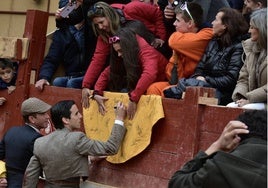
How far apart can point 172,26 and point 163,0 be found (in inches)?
12.2

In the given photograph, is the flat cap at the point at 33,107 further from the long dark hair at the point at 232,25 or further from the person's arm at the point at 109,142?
the long dark hair at the point at 232,25

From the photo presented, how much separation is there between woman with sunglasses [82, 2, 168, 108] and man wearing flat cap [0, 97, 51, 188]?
0.66 metres

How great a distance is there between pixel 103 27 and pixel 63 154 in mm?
1535

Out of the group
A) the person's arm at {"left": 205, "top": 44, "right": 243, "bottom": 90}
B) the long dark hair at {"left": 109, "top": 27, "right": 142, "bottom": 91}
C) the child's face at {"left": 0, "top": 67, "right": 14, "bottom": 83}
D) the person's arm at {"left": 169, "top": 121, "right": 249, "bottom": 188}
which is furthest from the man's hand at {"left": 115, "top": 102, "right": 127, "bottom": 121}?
the person's arm at {"left": 169, "top": 121, "right": 249, "bottom": 188}

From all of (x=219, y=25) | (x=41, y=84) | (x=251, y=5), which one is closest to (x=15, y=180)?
(x=41, y=84)

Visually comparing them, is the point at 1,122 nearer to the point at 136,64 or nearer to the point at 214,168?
the point at 136,64

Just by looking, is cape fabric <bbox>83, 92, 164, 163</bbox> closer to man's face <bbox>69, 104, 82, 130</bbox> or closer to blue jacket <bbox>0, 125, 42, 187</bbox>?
man's face <bbox>69, 104, 82, 130</bbox>

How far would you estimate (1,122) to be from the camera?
7.86 metres

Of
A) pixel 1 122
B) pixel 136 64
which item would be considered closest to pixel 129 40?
pixel 136 64

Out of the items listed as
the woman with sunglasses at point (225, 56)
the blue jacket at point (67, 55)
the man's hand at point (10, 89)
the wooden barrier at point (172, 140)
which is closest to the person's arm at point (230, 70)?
the woman with sunglasses at point (225, 56)

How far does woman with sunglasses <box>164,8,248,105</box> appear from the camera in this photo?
5.76m

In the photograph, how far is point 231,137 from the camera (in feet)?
11.3

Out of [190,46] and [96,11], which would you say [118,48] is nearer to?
[96,11]

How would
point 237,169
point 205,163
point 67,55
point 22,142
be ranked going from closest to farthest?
point 237,169, point 205,163, point 22,142, point 67,55
